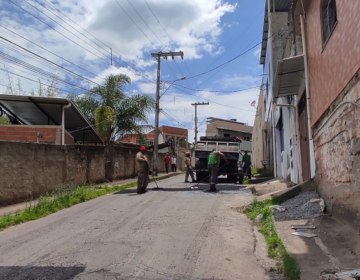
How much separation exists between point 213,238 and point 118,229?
190cm

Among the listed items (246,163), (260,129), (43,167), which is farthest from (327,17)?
(260,129)

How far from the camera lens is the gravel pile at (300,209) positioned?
656 centimetres

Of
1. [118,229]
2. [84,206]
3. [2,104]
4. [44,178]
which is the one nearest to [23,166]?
[44,178]

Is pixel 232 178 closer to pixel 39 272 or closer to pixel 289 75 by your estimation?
pixel 289 75

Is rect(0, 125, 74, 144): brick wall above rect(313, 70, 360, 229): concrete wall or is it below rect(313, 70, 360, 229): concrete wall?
above

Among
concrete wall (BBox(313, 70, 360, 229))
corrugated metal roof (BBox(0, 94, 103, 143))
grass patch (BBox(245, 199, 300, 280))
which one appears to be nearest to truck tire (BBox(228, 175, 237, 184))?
corrugated metal roof (BBox(0, 94, 103, 143))

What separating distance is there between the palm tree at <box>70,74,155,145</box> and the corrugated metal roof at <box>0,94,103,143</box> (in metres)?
0.84

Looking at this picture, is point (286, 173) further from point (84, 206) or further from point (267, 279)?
point (267, 279)

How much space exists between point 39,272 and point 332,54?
5.87 meters

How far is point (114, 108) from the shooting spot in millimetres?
19531

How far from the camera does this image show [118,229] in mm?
6504

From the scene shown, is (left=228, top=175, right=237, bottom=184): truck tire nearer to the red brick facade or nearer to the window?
the red brick facade

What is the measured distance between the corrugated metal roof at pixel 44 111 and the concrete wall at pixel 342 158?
444 inches

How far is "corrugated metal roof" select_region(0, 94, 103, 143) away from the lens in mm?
14580
